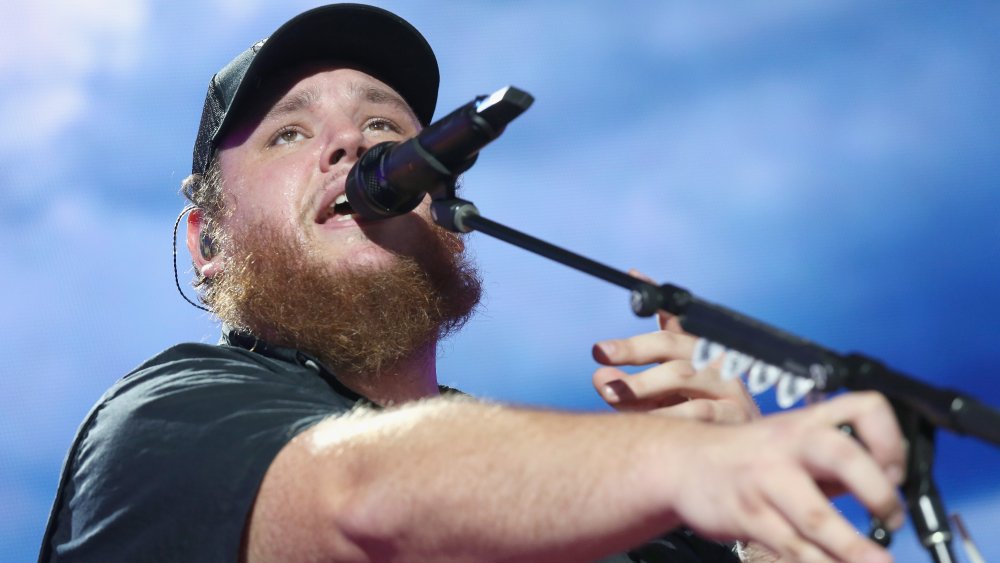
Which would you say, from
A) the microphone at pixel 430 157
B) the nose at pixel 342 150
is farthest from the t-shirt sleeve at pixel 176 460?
the nose at pixel 342 150

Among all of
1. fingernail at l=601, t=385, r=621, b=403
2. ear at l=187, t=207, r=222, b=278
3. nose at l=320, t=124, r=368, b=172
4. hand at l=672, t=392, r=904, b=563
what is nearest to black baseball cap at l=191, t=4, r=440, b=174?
ear at l=187, t=207, r=222, b=278

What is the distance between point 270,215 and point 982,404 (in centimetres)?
179

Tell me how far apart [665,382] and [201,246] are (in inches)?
59.4

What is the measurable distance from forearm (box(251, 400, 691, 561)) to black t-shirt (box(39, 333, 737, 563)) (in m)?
0.17

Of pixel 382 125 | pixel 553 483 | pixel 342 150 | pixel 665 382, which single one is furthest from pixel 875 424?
pixel 382 125

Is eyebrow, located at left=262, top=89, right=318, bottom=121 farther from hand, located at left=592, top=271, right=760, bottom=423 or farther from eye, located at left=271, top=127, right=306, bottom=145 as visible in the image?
hand, located at left=592, top=271, right=760, bottom=423

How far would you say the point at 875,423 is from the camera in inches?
37.7

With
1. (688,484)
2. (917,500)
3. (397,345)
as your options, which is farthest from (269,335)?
(917,500)

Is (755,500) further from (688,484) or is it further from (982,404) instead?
(982,404)

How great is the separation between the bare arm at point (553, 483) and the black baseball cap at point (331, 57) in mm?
1343

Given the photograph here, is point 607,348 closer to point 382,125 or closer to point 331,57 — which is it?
point 382,125

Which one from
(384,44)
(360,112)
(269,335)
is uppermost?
(384,44)

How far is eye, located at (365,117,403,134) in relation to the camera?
8.49ft

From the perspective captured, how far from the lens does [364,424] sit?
1369 millimetres
